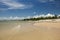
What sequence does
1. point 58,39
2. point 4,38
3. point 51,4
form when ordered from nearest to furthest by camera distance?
point 58,39
point 4,38
point 51,4

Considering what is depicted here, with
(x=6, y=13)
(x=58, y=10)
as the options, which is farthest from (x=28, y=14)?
(x=58, y=10)

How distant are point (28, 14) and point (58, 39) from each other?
0.73m

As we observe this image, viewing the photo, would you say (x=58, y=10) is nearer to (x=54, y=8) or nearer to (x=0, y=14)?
(x=54, y=8)

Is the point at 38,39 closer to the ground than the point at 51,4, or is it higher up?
closer to the ground

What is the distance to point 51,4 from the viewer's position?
2.30m

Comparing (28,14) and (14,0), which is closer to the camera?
(14,0)

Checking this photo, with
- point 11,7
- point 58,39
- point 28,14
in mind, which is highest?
point 11,7

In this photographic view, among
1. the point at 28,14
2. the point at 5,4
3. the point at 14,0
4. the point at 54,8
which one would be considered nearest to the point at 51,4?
the point at 54,8

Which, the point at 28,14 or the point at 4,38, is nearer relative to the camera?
the point at 4,38

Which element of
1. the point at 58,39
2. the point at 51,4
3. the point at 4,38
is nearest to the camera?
the point at 58,39

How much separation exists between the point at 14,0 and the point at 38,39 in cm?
77

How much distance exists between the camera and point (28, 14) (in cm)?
240

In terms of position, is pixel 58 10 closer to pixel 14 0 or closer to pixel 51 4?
pixel 51 4

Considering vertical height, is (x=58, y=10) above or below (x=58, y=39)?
above
